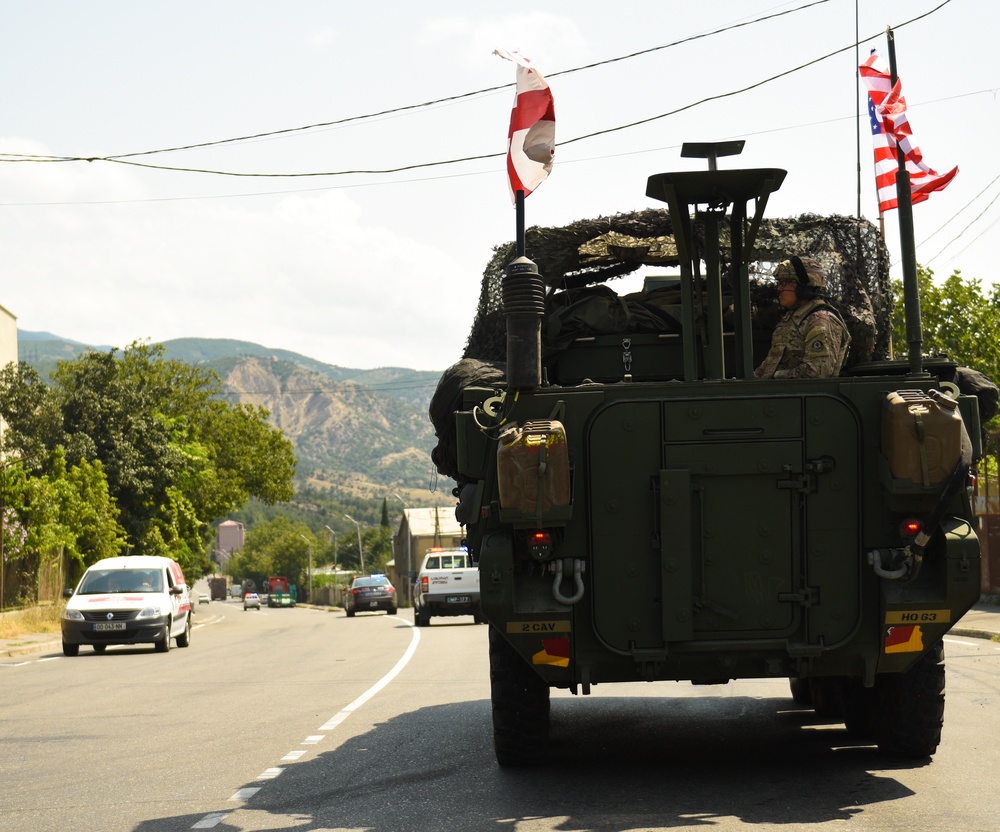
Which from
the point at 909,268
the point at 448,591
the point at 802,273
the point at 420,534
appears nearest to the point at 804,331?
the point at 802,273

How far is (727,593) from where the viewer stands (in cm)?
807

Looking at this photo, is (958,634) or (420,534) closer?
(958,634)

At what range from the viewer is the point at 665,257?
11398 mm

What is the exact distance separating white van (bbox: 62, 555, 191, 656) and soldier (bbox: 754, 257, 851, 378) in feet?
57.2

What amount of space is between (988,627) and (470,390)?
1687cm

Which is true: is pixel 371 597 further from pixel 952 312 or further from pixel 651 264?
pixel 651 264

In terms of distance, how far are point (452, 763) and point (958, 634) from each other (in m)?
15.5

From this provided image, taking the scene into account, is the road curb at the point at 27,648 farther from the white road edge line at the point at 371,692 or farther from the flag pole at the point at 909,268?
the flag pole at the point at 909,268

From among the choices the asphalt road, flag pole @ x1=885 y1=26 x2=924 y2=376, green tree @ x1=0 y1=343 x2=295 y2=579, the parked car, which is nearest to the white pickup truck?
green tree @ x1=0 y1=343 x2=295 y2=579

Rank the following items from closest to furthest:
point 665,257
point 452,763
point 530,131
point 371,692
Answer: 1. point 452,763
2. point 530,131
3. point 665,257
4. point 371,692

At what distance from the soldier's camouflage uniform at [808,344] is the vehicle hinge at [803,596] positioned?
5.04 feet

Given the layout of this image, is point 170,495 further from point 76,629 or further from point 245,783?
point 245,783

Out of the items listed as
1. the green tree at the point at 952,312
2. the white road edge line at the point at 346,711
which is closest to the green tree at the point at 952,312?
the green tree at the point at 952,312

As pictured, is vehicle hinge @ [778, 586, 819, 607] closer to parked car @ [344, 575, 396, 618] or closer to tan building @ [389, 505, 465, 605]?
parked car @ [344, 575, 396, 618]
